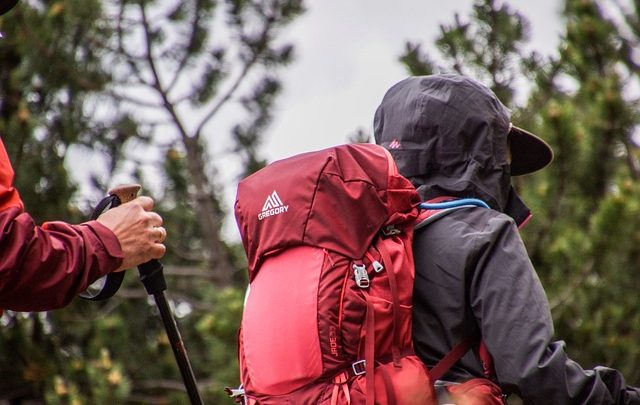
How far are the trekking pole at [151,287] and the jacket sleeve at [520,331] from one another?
86 cm

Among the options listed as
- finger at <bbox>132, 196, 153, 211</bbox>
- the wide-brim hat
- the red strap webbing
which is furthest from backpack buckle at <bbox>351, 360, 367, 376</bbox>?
the wide-brim hat

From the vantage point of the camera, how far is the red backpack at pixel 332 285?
2.31 metres

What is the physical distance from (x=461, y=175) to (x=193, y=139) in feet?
14.9

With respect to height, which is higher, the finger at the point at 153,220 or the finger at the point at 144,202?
the finger at the point at 144,202

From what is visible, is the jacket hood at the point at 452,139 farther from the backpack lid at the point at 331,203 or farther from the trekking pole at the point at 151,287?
the trekking pole at the point at 151,287

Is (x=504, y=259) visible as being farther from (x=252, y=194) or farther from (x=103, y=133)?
(x=103, y=133)

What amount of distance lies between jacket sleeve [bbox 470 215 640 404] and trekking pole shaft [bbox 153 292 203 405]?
85 cm

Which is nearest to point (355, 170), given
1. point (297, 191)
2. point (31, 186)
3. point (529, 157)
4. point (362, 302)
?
point (297, 191)

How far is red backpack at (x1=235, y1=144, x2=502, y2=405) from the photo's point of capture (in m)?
2.31

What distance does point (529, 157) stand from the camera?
10.1 feet

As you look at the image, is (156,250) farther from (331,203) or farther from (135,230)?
(331,203)

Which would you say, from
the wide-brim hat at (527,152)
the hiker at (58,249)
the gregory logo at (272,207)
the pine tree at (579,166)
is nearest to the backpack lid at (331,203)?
the gregory logo at (272,207)

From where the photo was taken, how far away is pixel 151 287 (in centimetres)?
274

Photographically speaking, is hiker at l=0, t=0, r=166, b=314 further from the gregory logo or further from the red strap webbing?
the red strap webbing
